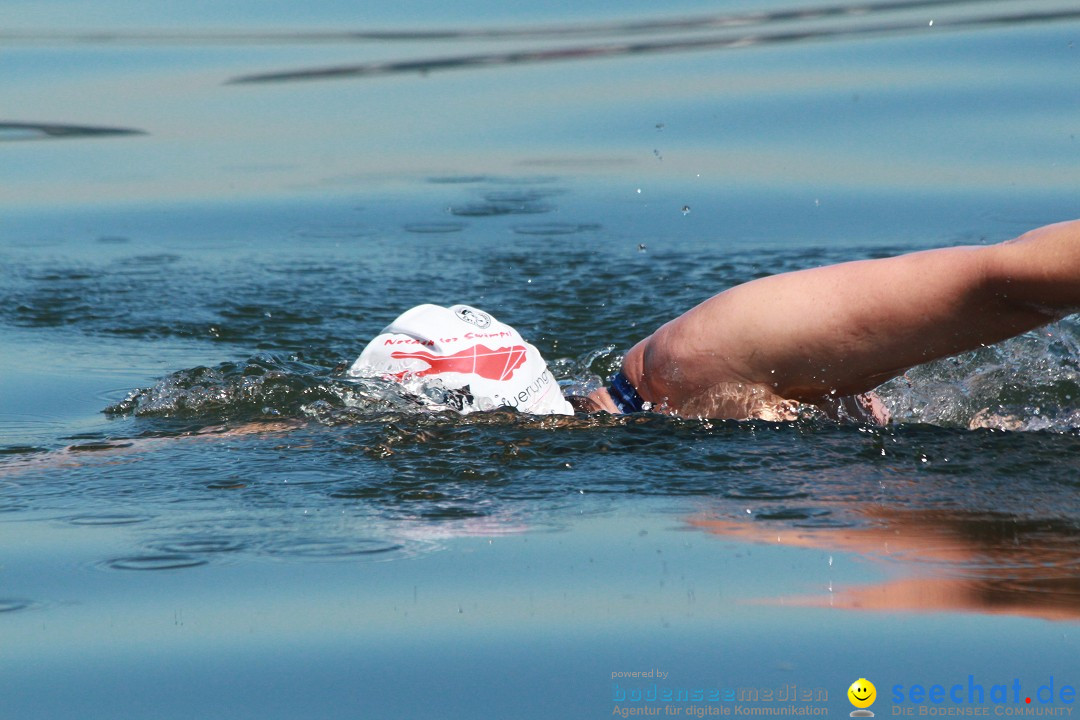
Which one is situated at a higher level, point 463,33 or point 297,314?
point 463,33

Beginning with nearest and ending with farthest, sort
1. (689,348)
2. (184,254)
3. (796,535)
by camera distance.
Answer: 1. (796,535)
2. (689,348)
3. (184,254)

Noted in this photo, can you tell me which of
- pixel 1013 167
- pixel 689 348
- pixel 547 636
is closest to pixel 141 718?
pixel 547 636

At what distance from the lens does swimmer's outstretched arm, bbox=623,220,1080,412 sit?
4159mm

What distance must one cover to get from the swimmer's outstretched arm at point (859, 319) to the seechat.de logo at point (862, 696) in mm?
1518

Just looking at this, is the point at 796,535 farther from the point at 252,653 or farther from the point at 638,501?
the point at 252,653

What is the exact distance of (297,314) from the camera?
739 centimetres

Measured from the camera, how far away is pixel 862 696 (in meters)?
2.99

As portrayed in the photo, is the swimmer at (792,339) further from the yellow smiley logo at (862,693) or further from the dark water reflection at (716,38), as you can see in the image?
the dark water reflection at (716,38)

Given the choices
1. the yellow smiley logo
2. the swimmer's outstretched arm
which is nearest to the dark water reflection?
the swimmer's outstretched arm

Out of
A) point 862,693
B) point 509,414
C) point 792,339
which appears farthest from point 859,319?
point 862,693

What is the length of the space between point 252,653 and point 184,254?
5602 mm

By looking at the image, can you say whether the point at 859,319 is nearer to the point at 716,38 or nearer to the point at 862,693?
the point at 862,693

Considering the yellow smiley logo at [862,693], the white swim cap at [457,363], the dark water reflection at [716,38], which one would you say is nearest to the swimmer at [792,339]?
the white swim cap at [457,363]

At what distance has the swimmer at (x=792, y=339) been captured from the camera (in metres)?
4.24
